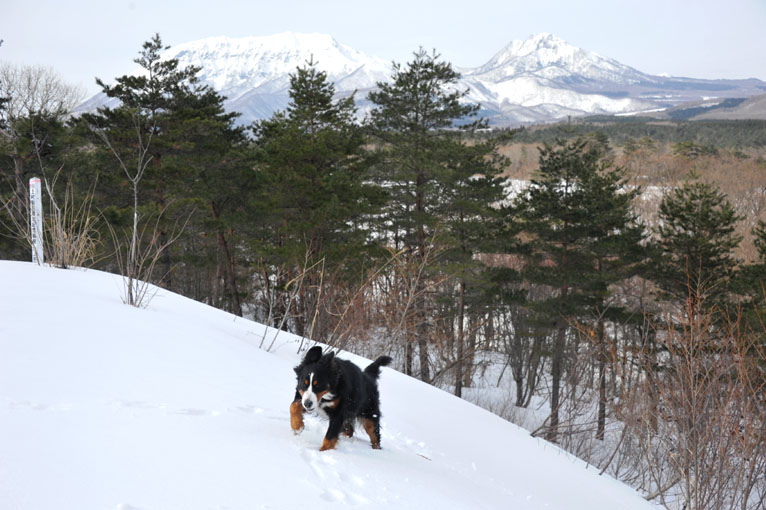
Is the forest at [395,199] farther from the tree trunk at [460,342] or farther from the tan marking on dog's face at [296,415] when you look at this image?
the tan marking on dog's face at [296,415]

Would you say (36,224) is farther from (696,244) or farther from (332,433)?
(696,244)

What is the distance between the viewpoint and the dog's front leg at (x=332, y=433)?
116 inches

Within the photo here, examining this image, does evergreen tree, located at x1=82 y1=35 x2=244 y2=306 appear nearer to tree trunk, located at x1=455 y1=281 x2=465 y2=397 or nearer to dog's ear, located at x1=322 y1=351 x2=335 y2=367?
tree trunk, located at x1=455 y1=281 x2=465 y2=397

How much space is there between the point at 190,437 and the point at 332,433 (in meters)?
0.84

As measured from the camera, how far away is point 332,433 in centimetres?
300

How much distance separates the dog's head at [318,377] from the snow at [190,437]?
30cm

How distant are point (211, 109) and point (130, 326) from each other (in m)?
17.6

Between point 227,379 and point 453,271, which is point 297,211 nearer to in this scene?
point 453,271

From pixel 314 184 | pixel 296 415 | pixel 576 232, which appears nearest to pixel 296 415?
pixel 296 415

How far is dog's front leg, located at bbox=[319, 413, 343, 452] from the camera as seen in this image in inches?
116

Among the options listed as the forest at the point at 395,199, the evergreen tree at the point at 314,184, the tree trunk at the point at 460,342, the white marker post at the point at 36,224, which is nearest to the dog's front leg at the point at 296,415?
the white marker post at the point at 36,224

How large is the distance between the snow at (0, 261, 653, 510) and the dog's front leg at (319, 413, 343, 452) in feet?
0.19

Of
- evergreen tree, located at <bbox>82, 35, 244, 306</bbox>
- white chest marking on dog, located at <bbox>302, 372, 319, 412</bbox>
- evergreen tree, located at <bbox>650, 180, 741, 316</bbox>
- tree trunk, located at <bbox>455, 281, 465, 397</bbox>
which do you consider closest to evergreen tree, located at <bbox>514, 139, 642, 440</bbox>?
evergreen tree, located at <bbox>650, 180, 741, 316</bbox>

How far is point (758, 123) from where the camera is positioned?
7506cm
